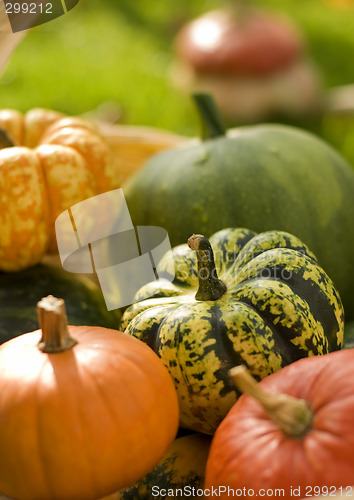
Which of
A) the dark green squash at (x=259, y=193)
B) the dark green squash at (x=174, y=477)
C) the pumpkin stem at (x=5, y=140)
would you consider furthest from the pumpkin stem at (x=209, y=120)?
the dark green squash at (x=174, y=477)

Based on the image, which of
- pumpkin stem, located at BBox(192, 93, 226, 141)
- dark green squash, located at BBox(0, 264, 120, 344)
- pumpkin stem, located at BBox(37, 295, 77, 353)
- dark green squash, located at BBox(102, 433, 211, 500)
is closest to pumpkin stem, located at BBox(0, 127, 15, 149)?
dark green squash, located at BBox(0, 264, 120, 344)

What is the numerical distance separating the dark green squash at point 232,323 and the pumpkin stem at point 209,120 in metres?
0.57

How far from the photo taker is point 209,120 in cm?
172

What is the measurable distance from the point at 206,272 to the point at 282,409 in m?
0.36

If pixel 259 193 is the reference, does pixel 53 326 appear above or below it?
above

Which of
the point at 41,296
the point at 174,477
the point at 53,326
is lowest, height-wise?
the point at 174,477

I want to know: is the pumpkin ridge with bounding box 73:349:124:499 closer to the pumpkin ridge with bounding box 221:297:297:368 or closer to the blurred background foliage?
the pumpkin ridge with bounding box 221:297:297:368

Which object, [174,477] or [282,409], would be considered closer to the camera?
[282,409]

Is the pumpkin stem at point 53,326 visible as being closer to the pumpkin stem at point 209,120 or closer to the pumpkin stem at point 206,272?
the pumpkin stem at point 206,272

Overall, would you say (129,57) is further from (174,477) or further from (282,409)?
(282,409)

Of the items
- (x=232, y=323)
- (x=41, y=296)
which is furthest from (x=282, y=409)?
(x=41, y=296)

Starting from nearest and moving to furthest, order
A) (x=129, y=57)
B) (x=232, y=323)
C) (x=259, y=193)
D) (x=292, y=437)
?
(x=292, y=437) < (x=232, y=323) < (x=259, y=193) < (x=129, y=57)

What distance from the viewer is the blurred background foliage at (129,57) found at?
375 cm

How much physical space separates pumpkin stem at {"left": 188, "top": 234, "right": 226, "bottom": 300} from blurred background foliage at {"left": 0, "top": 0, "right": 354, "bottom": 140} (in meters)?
1.84
